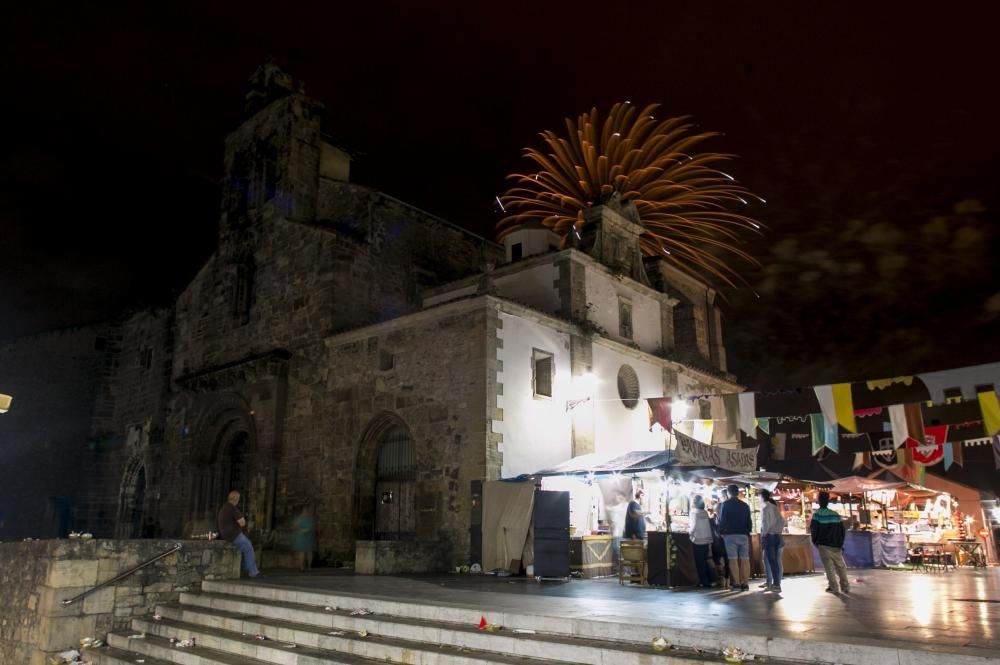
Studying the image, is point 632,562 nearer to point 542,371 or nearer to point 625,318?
point 542,371

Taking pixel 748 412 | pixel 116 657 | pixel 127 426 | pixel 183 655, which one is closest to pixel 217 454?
pixel 127 426

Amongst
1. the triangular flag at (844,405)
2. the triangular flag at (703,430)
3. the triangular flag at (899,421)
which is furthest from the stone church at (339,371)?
the triangular flag at (899,421)

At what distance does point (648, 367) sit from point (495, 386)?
25.8 ft

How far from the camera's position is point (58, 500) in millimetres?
27797

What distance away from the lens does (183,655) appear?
1011 centimetres

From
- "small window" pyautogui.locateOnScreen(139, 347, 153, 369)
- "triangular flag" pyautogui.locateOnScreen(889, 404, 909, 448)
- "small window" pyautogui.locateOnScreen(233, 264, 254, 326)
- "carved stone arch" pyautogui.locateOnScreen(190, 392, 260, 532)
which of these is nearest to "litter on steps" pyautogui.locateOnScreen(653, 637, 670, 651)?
"triangular flag" pyautogui.locateOnScreen(889, 404, 909, 448)

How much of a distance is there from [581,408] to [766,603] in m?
9.37

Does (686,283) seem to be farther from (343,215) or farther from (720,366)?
(343,215)

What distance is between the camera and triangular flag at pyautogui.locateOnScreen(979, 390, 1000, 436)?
14.3 metres

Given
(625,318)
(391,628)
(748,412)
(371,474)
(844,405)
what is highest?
(625,318)

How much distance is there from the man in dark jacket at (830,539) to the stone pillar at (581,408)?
7.54m

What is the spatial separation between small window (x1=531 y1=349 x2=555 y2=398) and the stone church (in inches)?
2.3

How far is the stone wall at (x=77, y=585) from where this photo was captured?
11328 millimetres

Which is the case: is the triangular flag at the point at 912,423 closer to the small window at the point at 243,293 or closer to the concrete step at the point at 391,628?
the concrete step at the point at 391,628
